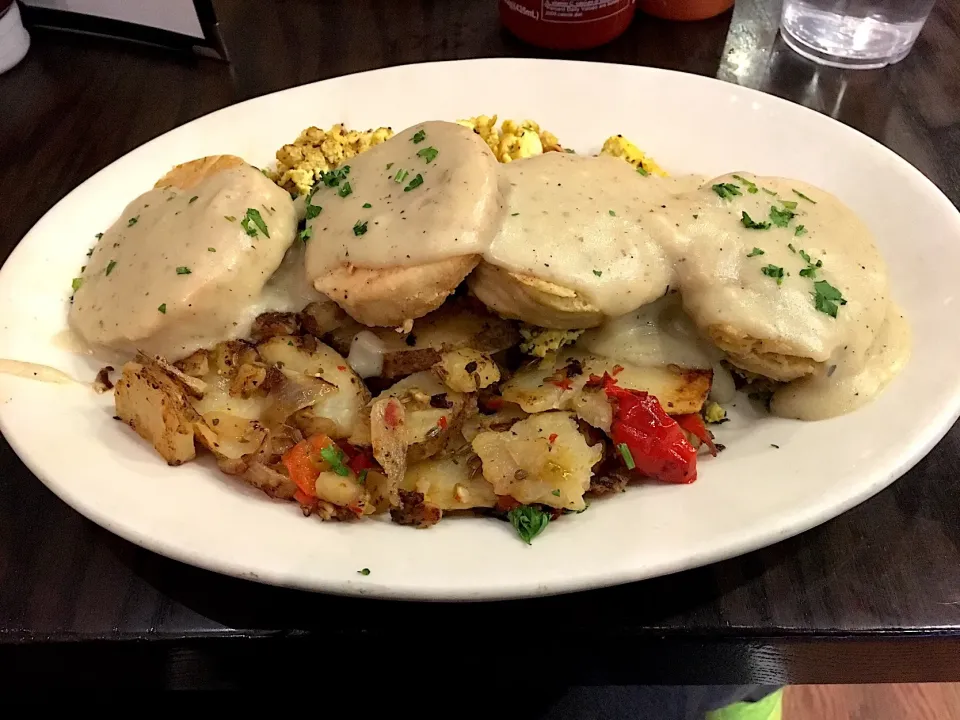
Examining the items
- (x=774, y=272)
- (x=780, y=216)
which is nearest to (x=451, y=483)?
(x=774, y=272)

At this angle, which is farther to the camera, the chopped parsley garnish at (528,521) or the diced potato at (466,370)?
the diced potato at (466,370)

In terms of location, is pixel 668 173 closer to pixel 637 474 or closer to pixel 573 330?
pixel 573 330

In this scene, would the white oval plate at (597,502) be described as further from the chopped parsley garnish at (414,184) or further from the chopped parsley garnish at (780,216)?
the chopped parsley garnish at (414,184)

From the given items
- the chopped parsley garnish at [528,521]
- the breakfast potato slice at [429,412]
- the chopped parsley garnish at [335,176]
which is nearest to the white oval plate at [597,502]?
the chopped parsley garnish at [528,521]

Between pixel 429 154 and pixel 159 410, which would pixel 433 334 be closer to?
pixel 429 154

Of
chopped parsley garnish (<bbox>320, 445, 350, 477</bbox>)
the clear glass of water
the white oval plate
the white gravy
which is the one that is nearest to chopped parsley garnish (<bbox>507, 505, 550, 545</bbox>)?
the white oval plate

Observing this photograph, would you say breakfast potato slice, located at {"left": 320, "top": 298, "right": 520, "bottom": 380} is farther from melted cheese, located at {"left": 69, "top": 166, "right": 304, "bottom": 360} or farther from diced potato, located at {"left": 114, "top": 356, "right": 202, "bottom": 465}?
diced potato, located at {"left": 114, "top": 356, "right": 202, "bottom": 465}
